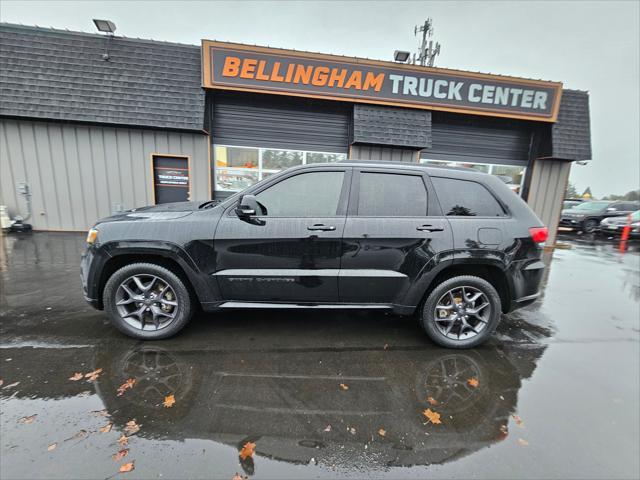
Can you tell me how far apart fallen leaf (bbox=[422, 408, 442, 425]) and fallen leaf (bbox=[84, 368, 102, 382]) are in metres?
2.69

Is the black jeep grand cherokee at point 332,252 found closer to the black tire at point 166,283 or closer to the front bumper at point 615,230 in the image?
the black tire at point 166,283

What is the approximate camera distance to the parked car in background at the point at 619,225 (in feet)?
39.0

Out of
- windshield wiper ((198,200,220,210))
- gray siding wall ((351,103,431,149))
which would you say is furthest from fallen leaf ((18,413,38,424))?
gray siding wall ((351,103,431,149))

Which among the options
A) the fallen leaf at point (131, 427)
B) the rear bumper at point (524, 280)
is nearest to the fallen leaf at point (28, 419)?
the fallen leaf at point (131, 427)

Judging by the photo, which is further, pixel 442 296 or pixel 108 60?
pixel 108 60

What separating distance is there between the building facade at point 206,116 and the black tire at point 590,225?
633 centimetres

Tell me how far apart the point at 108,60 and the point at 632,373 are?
36.7 ft

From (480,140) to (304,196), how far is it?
8925 mm

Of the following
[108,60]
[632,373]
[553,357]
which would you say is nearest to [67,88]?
[108,60]

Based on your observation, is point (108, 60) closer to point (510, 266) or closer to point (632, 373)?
point (510, 266)

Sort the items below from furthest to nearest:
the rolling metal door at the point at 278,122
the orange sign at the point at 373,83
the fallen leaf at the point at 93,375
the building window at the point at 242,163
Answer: the building window at the point at 242,163
the rolling metal door at the point at 278,122
the orange sign at the point at 373,83
the fallen leaf at the point at 93,375

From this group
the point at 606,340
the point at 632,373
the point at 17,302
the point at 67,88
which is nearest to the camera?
the point at 632,373

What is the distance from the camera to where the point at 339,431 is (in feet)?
6.80

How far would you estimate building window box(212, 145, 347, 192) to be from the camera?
8648 millimetres
